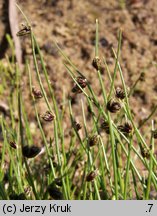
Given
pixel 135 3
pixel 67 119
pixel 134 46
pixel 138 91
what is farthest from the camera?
pixel 135 3

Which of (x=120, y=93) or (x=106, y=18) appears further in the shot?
(x=106, y=18)

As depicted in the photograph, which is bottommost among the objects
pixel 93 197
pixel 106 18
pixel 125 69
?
pixel 93 197

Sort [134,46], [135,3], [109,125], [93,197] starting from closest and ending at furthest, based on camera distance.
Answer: [109,125] < [93,197] < [134,46] < [135,3]

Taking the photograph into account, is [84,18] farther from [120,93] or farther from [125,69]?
[120,93]

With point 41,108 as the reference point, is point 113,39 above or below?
above
